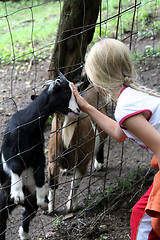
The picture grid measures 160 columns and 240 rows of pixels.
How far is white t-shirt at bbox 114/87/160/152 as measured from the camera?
2092 millimetres

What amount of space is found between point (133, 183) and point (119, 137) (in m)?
1.61

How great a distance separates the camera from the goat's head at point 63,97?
10.1 feet

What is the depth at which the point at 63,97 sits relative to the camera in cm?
308

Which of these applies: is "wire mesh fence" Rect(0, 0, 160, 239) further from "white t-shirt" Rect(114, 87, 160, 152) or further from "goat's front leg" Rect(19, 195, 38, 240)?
"white t-shirt" Rect(114, 87, 160, 152)

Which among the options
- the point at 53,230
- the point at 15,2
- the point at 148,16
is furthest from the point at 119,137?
the point at 15,2

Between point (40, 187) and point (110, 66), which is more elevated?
point (110, 66)

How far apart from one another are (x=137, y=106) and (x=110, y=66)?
328mm

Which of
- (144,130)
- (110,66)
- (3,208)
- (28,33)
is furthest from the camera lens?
(28,33)

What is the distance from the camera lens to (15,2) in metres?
16.7

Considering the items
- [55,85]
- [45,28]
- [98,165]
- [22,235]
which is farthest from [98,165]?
[45,28]

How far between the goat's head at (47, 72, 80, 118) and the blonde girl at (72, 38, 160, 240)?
0.69m

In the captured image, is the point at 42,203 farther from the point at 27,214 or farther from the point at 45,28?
the point at 45,28

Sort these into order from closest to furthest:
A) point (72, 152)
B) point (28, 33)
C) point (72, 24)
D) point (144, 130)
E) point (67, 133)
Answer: point (144, 130)
point (67, 133)
point (72, 152)
point (72, 24)
point (28, 33)

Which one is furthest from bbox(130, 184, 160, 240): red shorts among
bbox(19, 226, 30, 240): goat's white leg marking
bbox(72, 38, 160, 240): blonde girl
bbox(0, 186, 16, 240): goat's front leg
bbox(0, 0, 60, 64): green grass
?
bbox(0, 0, 60, 64): green grass
